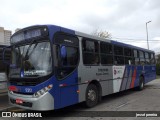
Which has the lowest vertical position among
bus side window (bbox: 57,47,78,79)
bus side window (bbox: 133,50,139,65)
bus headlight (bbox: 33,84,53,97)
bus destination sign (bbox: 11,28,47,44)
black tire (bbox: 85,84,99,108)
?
black tire (bbox: 85,84,99,108)

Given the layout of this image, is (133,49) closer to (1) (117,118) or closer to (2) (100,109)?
(2) (100,109)

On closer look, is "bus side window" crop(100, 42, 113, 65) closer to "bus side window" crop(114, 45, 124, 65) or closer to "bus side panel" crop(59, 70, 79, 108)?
"bus side window" crop(114, 45, 124, 65)

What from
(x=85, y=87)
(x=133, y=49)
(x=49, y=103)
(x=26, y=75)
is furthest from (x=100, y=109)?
(x=133, y=49)

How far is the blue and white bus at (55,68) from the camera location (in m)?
6.96

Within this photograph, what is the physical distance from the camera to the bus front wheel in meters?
8.95

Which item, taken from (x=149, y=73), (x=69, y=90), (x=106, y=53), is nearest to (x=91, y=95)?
(x=69, y=90)

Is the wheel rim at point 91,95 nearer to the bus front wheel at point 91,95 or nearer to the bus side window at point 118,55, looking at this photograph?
the bus front wheel at point 91,95

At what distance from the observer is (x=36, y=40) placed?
7.35 meters

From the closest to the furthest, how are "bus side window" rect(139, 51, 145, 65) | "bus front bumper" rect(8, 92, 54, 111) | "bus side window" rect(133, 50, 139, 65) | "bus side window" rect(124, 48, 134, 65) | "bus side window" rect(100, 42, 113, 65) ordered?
"bus front bumper" rect(8, 92, 54, 111) < "bus side window" rect(100, 42, 113, 65) < "bus side window" rect(124, 48, 134, 65) < "bus side window" rect(133, 50, 139, 65) < "bus side window" rect(139, 51, 145, 65)

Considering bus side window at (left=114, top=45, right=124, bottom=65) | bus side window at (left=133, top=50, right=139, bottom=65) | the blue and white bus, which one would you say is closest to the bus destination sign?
the blue and white bus

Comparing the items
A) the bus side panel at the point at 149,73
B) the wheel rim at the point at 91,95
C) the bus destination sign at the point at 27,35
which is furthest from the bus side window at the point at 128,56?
the bus destination sign at the point at 27,35

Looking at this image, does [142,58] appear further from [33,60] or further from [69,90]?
[33,60]

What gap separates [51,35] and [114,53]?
4.95 metres

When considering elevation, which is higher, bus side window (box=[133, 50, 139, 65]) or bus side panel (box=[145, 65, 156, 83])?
bus side window (box=[133, 50, 139, 65])
